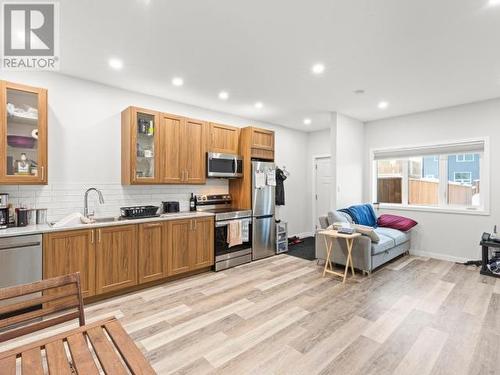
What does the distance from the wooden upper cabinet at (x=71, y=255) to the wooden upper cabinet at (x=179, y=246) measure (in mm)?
921

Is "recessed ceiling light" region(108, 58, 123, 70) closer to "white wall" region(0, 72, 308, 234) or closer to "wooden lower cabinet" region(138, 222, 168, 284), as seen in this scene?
"white wall" region(0, 72, 308, 234)

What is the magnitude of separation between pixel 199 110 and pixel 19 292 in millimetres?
3888

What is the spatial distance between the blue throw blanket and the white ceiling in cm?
189

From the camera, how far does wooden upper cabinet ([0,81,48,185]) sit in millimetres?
2635

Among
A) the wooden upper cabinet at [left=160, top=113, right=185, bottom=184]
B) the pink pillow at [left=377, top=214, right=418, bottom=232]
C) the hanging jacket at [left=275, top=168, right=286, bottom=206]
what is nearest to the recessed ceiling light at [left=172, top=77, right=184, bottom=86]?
the wooden upper cabinet at [left=160, top=113, right=185, bottom=184]

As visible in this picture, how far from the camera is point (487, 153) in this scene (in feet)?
13.7

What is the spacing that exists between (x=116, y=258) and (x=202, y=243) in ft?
3.87

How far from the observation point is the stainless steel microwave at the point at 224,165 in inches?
169

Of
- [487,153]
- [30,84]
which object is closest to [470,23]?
[487,153]

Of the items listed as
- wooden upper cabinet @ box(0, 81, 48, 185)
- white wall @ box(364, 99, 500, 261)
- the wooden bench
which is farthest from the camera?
white wall @ box(364, 99, 500, 261)

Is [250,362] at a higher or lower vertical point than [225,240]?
lower

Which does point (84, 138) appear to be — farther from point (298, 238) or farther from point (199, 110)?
point (298, 238)

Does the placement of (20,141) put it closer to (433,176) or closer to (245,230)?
(245,230)

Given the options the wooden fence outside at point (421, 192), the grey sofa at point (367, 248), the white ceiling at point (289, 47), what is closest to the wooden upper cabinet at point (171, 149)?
the white ceiling at point (289, 47)
